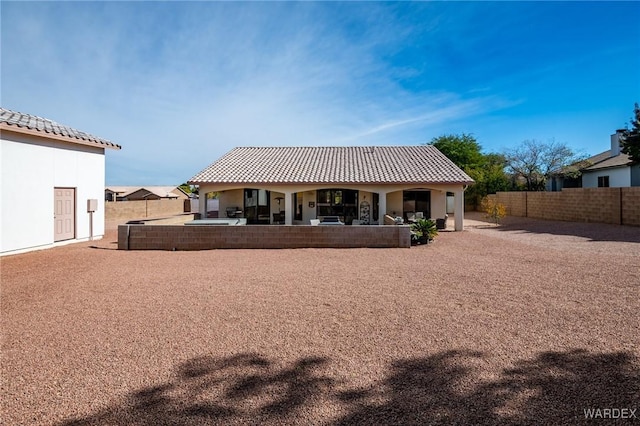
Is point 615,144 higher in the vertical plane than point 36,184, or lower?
higher

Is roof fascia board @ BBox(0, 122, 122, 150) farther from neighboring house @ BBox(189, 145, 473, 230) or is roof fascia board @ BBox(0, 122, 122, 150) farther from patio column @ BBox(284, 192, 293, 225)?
patio column @ BBox(284, 192, 293, 225)

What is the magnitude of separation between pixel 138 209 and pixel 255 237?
19893 mm

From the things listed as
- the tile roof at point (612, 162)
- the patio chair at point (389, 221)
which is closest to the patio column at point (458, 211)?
the patio chair at point (389, 221)

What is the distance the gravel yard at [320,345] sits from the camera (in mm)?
3156

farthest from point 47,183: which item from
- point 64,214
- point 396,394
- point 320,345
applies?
point 396,394

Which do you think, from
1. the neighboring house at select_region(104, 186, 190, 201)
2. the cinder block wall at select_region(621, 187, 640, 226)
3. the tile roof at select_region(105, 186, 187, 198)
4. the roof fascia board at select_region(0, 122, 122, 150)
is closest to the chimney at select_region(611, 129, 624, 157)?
the cinder block wall at select_region(621, 187, 640, 226)

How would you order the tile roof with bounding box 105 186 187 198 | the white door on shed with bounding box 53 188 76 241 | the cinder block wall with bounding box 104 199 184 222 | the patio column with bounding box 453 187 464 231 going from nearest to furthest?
the white door on shed with bounding box 53 188 76 241 < the patio column with bounding box 453 187 464 231 < the cinder block wall with bounding box 104 199 184 222 < the tile roof with bounding box 105 186 187 198

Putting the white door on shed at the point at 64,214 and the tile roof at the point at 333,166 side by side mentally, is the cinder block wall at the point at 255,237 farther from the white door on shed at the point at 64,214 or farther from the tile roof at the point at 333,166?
the tile roof at the point at 333,166

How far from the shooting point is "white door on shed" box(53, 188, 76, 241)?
12812 millimetres

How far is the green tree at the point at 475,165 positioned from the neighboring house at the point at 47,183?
30.7 meters

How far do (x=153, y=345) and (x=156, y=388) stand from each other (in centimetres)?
107

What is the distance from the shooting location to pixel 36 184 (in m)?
11.9

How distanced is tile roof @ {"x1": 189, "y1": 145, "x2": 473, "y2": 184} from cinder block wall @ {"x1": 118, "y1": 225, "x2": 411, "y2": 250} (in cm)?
589

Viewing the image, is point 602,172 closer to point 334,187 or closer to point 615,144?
point 615,144
